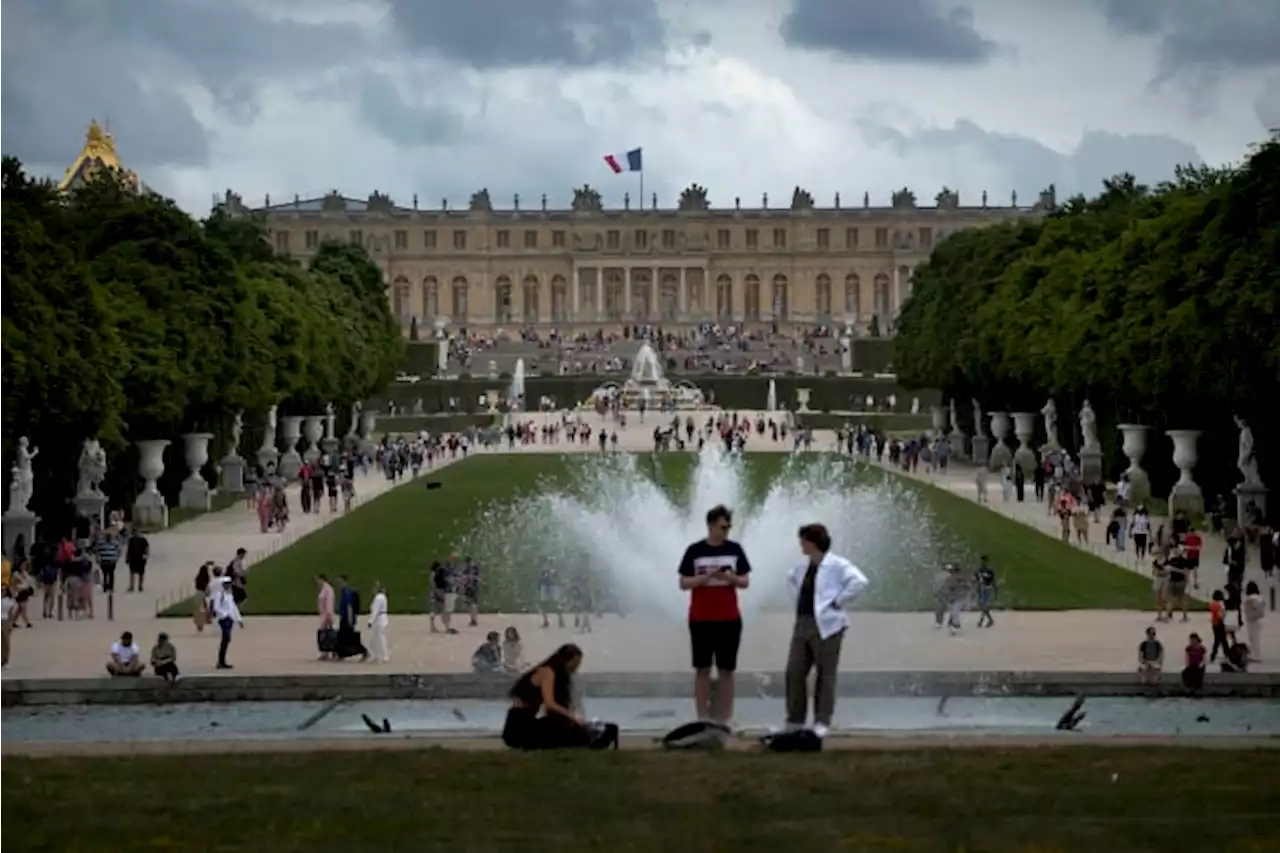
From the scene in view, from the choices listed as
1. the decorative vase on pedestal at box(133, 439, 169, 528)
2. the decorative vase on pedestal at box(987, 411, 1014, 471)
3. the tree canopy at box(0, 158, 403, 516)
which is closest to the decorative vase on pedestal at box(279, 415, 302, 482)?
the tree canopy at box(0, 158, 403, 516)

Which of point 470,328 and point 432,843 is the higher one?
point 470,328

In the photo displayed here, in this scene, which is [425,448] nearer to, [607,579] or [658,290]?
[607,579]

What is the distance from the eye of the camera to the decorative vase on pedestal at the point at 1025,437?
2469 inches

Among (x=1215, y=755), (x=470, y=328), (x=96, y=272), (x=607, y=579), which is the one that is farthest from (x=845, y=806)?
(x=470, y=328)

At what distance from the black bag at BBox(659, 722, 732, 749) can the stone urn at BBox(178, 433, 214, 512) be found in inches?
1516

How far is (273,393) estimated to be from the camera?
57.0 meters

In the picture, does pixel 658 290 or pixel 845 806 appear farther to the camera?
pixel 658 290

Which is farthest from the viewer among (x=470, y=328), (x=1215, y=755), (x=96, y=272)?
(x=470, y=328)

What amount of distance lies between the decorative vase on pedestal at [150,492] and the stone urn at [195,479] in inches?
144

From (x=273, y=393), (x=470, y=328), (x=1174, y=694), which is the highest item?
(x=470, y=328)

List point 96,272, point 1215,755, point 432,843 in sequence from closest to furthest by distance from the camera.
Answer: point 432,843 < point 1215,755 < point 96,272

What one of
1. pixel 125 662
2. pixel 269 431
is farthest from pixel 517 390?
pixel 125 662

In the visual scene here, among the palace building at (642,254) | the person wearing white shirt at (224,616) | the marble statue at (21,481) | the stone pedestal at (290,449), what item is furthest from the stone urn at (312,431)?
the palace building at (642,254)

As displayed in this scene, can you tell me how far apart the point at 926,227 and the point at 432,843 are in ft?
514
